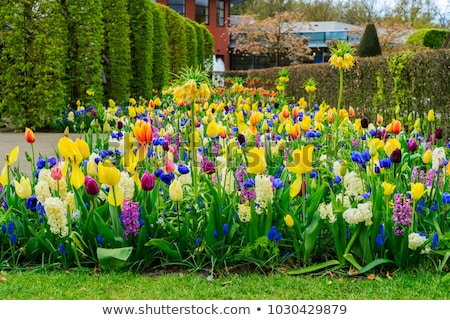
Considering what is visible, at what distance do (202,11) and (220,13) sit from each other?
2186 mm

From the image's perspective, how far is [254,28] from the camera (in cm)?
3916

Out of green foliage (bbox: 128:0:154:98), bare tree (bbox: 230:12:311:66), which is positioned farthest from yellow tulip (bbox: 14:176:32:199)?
bare tree (bbox: 230:12:311:66)

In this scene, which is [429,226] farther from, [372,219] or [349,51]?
[349,51]

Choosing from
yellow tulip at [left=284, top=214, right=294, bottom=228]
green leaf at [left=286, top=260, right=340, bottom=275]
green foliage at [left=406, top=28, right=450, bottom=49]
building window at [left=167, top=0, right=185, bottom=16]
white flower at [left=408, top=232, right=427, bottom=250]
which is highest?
building window at [left=167, top=0, right=185, bottom=16]

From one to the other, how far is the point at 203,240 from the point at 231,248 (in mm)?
150

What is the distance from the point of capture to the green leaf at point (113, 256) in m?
2.71

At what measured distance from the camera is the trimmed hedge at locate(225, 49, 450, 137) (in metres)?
7.56

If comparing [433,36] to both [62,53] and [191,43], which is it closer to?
[191,43]

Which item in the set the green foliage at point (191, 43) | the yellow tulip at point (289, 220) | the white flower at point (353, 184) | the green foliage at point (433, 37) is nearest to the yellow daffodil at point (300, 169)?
the yellow tulip at point (289, 220)

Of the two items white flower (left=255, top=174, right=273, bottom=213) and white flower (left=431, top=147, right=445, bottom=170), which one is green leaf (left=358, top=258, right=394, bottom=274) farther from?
white flower (left=431, top=147, right=445, bottom=170)

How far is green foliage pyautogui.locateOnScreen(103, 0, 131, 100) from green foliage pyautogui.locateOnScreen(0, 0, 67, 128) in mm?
2322

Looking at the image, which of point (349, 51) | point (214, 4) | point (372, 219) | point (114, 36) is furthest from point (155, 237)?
point (214, 4)

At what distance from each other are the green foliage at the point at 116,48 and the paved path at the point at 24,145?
302cm

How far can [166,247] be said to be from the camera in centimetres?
280
